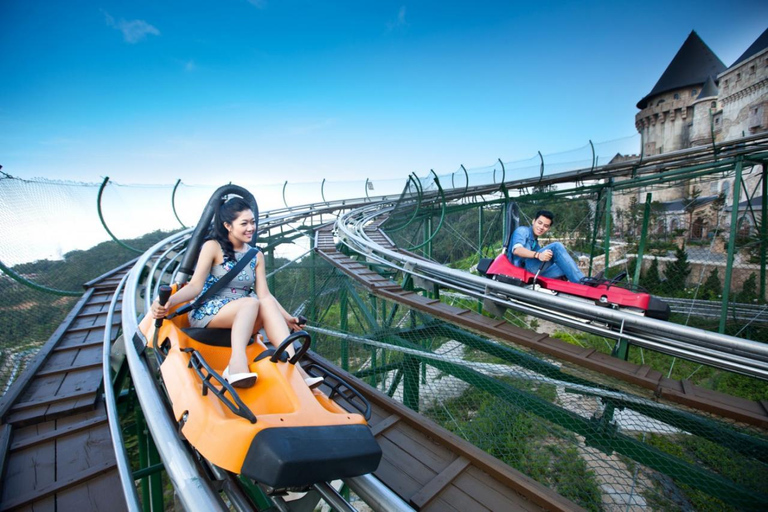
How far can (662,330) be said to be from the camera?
195 centimetres

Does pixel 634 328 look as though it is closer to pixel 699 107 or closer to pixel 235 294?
pixel 235 294

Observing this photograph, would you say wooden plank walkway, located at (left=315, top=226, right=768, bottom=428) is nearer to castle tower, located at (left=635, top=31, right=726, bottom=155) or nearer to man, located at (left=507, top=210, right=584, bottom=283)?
man, located at (left=507, top=210, right=584, bottom=283)

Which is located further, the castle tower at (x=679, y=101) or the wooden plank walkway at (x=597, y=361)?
the castle tower at (x=679, y=101)

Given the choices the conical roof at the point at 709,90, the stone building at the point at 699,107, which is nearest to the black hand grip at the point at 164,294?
the stone building at the point at 699,107

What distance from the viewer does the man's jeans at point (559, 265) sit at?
308cm

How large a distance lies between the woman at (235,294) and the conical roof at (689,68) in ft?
114

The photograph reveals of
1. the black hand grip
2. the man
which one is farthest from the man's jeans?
the black hand grip

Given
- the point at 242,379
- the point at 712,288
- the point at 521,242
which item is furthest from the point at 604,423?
the point at 712,288

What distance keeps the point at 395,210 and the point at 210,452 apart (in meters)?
7.02

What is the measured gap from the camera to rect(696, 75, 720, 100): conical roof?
76.1 ft

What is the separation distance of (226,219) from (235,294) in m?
0.39

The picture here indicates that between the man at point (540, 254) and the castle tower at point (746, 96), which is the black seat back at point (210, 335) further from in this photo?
the castle tower at point (746, 96)

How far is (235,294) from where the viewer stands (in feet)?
5.73

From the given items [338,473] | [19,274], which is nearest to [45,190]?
[19,274]
